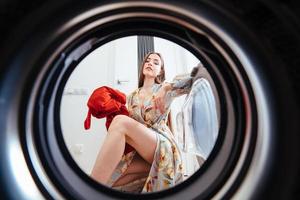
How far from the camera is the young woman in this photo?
1.18 m

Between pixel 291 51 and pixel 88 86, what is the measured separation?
184cm

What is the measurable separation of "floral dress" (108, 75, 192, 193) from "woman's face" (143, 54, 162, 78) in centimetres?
9

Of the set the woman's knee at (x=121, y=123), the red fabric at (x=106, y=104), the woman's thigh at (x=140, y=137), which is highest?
the red fabric at (x=106, y=104)

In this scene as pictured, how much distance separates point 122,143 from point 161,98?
0.31 m

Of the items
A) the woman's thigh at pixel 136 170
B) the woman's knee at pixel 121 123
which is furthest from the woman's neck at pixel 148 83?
the woman's thigh at pixel 136 170

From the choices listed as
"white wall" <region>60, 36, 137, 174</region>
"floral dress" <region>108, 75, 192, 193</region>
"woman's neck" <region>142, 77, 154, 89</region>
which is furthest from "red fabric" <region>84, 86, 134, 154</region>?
"white wall" <region>60, 36, 137, 174</region>

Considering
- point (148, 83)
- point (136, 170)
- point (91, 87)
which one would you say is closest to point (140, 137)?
point (136, 170)

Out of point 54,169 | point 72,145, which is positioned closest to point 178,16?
point 54,169

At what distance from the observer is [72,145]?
6.24 feet

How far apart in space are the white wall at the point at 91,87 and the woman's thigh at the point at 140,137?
74 cm

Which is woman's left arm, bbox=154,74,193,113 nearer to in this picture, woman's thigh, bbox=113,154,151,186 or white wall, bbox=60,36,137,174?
woman's thigh, bbox=113,154,151,186

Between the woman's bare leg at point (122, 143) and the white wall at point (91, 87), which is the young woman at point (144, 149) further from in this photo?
the white wall at point (91, 87)

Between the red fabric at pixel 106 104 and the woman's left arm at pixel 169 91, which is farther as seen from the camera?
the red fabric at pixel 106 104

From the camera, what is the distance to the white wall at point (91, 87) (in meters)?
1.92
